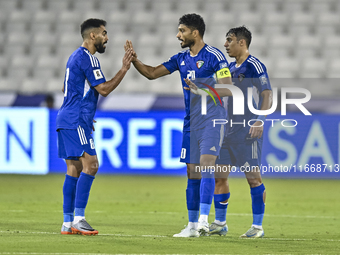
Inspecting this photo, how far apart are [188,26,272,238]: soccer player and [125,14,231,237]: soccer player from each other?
194 millimetres

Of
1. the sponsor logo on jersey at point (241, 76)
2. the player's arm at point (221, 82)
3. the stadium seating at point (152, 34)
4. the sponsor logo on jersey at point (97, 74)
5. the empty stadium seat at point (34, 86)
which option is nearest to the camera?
the player's arm at point (221, 82)

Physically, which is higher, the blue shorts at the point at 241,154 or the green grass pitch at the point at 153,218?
the blue shorts at the point at 241,154

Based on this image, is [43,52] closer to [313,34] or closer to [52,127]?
Result: [52,127]

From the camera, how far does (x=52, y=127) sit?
32.6 feet

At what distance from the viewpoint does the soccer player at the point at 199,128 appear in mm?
4617

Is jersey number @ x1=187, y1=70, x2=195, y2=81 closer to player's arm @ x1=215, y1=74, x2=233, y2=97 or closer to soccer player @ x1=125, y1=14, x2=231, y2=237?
soccer player @ x1=125, y1=14, x2=231, y2=237

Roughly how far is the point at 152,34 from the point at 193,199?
8.09 m

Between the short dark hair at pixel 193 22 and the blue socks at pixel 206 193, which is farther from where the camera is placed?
the short dark hair at pixel 193 22

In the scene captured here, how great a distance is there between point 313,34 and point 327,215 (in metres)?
6.78

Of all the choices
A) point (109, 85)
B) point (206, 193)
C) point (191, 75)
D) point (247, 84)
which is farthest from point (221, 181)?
point (109, 85)

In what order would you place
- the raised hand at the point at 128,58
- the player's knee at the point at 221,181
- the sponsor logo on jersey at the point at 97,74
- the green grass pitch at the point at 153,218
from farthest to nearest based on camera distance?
the player's knee at the point at 221,181 → the raised hand at the point at 128,58 → the sponsor logo on jersey at the point at 97,74 → the green grass pitch at the point at 153,218

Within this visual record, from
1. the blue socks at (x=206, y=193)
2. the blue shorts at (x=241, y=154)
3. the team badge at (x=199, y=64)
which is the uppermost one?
the team badge at (x=199, y=64)

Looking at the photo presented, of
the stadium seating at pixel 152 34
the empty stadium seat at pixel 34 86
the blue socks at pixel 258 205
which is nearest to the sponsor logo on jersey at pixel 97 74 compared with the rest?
the blue socks at pixel 258 205

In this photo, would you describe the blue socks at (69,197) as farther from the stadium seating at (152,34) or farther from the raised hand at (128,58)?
the stadium seating at (152,34)
